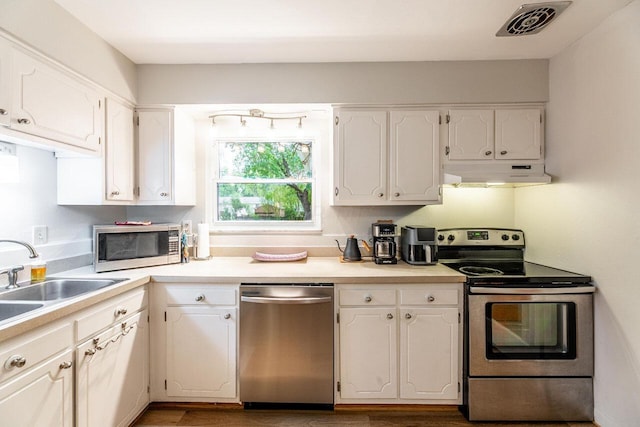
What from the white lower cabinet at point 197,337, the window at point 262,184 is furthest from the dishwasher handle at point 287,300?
the window at point 262,184

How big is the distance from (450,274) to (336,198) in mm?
919

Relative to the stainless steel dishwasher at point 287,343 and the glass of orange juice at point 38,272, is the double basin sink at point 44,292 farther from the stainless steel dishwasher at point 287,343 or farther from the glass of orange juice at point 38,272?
the stainless steel dishwasher at point 287,343

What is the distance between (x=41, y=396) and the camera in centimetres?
130

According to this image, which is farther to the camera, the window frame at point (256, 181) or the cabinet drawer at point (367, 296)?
the window frame at point (256, 181)

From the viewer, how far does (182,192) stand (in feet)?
8.20

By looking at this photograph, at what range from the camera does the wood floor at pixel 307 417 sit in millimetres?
1981

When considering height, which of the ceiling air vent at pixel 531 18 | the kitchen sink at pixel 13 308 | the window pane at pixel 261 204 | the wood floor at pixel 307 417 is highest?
the ceiling air vent at pixel 531 18

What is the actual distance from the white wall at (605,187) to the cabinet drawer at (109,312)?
8.88 feet

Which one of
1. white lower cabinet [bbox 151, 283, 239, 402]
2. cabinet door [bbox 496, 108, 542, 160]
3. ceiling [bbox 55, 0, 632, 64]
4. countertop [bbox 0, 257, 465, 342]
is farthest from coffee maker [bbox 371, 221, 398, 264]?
ceiling [bbox 55, 0, 632, 64]

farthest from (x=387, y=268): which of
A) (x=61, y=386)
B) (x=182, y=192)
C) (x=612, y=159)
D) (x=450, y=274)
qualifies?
(x=61, y=386)

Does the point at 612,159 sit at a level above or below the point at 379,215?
above

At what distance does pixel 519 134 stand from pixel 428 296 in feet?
4.43

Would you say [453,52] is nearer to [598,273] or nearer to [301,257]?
[598,273]

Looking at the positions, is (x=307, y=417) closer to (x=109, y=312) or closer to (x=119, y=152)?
(x=109, y=312)
